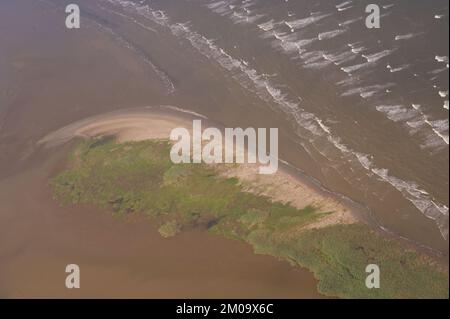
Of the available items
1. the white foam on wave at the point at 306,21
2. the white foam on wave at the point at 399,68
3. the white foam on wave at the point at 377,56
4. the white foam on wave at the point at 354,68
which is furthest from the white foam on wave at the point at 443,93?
the white foam on wave at the point at 306,21

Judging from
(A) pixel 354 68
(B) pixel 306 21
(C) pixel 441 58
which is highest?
(B) pixel 306 21

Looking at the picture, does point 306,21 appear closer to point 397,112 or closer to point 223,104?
point 223,104

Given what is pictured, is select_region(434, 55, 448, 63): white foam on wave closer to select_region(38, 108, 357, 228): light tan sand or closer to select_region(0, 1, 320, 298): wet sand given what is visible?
select_region(38, 108, 357, 228): light tan sand

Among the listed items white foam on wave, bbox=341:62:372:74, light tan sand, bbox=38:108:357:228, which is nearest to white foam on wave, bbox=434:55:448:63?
white foam on wave, bbox=341:62:372:74

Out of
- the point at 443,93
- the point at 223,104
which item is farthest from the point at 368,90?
the point at 223,104

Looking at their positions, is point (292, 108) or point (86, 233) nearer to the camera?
point (86, 233)
